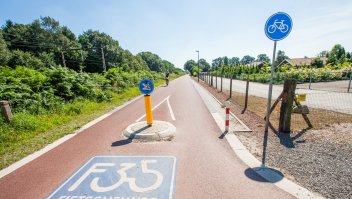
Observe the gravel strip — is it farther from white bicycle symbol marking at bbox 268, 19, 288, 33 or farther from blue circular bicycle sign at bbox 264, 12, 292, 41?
white bicycle symbol marking at bbox 268, 19, 288, 33

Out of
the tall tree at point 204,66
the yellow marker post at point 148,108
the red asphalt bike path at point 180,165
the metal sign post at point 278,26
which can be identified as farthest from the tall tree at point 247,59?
the red asphalt bike path at point 180,165

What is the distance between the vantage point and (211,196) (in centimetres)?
240

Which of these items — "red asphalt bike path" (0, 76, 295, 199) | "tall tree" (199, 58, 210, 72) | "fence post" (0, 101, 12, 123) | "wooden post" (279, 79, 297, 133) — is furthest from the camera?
"tall tree" (199, 58, 210, 72)

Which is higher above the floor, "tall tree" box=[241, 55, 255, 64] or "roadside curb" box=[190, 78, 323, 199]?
"tall tree" box=[241, 55, 255, 64]

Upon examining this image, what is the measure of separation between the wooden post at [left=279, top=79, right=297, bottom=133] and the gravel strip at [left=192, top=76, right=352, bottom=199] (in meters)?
0.27

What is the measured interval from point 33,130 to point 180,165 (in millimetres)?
4929

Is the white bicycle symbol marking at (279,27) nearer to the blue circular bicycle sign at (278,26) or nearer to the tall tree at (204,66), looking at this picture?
the blue circular bicycle sign at (278,26)

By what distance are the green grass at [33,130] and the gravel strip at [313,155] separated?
5.54 metres

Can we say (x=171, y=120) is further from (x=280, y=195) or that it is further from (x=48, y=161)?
(x=280, y=195)

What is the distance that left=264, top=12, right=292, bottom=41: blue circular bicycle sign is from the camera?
405 cm

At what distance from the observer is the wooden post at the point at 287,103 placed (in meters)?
4.44

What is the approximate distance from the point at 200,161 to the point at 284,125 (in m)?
3.05

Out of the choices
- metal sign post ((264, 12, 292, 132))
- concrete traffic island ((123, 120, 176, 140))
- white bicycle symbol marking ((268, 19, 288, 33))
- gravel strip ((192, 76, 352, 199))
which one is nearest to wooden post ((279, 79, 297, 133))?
gravel strip ((192, 76, 352, 199))

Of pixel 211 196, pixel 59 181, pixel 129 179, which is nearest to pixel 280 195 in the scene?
pixel 211 196
